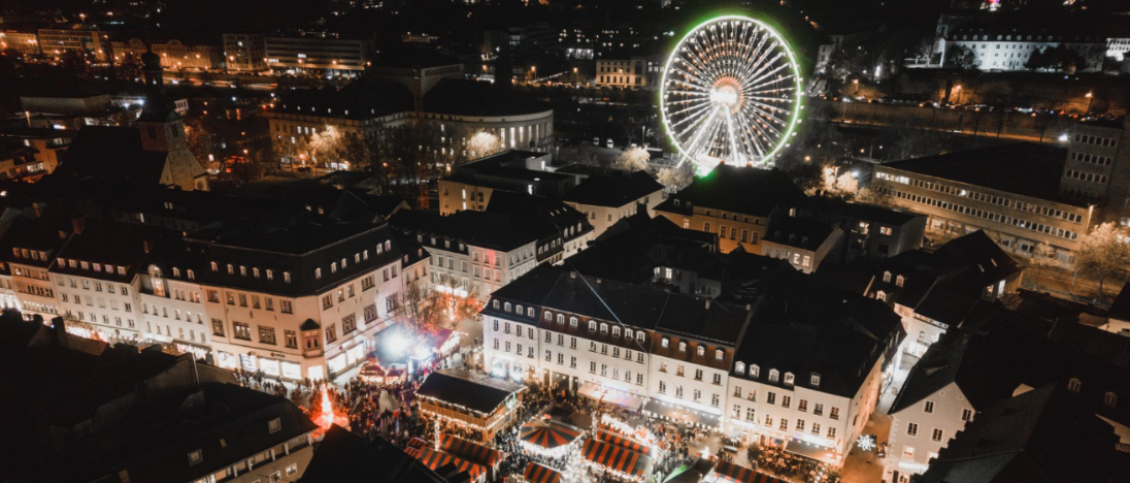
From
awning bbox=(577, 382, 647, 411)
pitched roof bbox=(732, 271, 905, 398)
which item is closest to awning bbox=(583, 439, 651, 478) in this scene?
awning bbox=(577, 382, 647, 411)

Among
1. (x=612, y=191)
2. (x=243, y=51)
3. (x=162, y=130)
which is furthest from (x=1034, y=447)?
(x=243, y=51)

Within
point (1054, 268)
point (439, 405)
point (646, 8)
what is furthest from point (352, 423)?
point (646, 8)

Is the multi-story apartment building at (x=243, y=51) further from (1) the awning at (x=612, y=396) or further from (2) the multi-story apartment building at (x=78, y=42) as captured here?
(1) the awning at (x=612, y=396)

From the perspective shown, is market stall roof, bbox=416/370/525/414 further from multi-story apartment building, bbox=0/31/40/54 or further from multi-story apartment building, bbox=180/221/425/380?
multi-story apartment building, bbox=0/31/40/54

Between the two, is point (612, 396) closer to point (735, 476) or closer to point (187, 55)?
→ point (735, 476)

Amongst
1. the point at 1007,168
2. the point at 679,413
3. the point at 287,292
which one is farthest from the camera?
the point at 1007,168

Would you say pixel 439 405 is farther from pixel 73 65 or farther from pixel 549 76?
pixel 73 65
